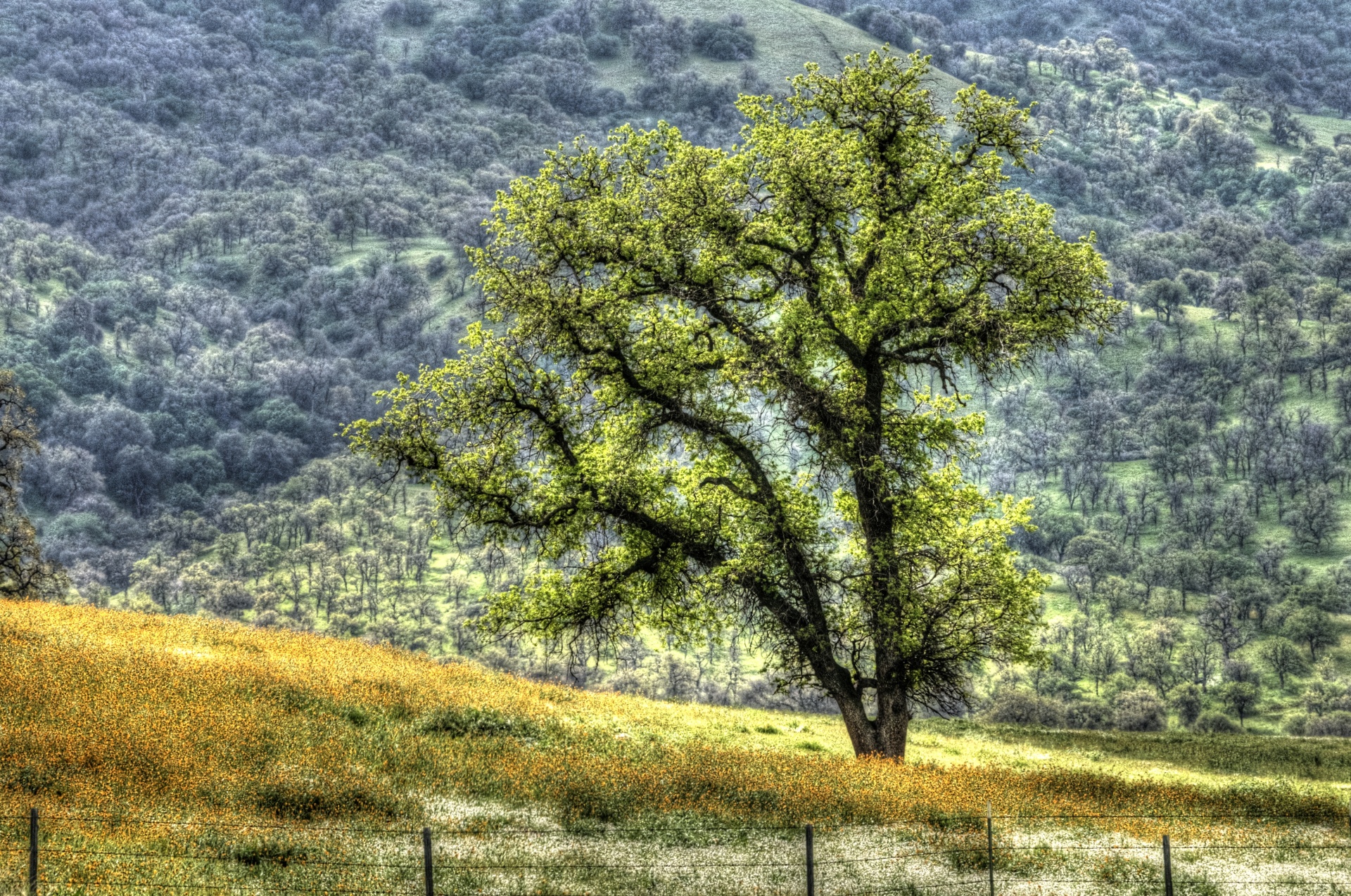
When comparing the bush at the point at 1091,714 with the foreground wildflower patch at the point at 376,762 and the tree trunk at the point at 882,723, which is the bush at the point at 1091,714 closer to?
the tree trunk at the point at 882,723

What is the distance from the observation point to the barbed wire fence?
1307 cm

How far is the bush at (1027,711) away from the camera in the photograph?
96.9 metres

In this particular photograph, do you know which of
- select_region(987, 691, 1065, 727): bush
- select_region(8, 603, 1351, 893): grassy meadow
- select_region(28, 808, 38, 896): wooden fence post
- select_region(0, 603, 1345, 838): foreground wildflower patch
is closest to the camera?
select_region(28, 808, 38, 896): wooden fence post

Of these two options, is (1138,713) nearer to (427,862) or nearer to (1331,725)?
(1331,725)

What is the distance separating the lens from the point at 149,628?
92.3 ft

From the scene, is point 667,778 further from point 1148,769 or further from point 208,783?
point 1148,769

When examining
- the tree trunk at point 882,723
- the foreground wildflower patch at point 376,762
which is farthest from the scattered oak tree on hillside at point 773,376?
the foreground wildflower patch at point 376,762

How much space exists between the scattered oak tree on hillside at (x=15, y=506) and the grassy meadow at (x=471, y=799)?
1492cm

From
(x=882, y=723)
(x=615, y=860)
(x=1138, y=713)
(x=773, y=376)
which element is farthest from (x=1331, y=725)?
(x=615, y=860)

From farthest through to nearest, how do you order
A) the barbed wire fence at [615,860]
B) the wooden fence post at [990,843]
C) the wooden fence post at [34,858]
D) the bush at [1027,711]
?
1. the bush at [1027,711]
2. the wooden fence post at [990,843]
3. the barbed wire fence at [615,860]
4. the wooden fence post at [34,858]

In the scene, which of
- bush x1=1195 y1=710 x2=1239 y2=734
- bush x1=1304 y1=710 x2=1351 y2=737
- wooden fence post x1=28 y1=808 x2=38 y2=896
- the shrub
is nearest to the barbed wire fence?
wooden fence post x1=28 y1=808 x2=38 y2=896

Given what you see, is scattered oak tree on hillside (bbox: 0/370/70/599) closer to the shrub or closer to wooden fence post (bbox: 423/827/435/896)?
the shrub

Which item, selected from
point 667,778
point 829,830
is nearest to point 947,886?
point 829,830

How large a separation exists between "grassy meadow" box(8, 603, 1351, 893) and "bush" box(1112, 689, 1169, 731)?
9687cm
